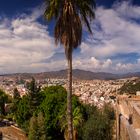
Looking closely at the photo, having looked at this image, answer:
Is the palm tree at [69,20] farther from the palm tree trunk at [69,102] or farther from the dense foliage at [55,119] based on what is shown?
the dense foliage at [55,119]

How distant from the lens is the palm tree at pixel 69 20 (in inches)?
448

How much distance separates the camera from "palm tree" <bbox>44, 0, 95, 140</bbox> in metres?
11.4

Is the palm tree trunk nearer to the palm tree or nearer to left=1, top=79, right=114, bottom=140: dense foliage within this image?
the palm tree

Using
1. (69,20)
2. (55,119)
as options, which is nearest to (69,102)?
(69,20)

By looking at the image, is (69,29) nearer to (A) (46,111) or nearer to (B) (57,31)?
(B) (57,31)

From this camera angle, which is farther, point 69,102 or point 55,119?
point 55,119

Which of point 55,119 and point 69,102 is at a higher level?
point 69,102

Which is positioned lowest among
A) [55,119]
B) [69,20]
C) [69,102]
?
[55,119]

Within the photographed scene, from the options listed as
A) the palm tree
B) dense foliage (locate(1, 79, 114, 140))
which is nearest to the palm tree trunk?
the palm tree

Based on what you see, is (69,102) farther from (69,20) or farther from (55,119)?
(55,119)

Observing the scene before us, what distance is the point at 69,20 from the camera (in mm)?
11453

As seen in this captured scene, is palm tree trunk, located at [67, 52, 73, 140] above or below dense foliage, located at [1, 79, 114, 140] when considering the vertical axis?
above

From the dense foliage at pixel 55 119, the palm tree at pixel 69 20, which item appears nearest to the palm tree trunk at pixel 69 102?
the palm tree at pixel 69 20

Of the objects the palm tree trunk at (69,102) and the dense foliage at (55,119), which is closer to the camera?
the palm tree trunk at (69,102)
